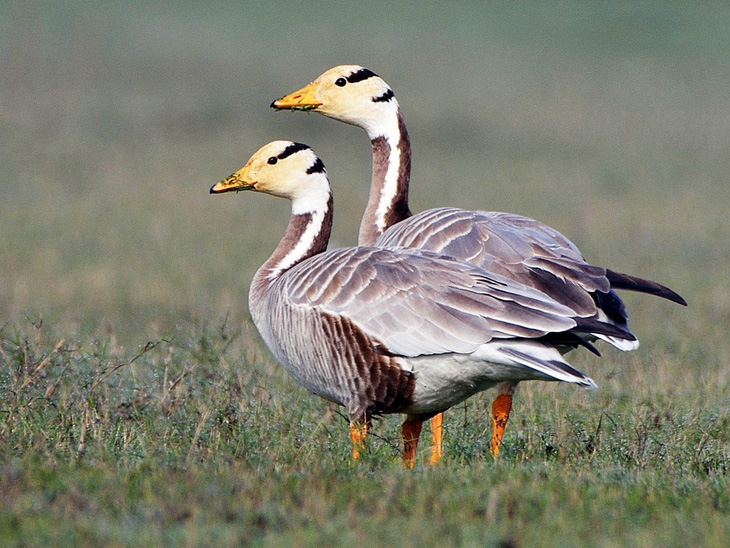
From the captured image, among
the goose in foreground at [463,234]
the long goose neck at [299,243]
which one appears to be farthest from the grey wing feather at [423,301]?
the long goose neck at [299,243]

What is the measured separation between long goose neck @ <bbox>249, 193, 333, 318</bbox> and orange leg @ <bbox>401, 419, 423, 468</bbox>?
1.27 metres

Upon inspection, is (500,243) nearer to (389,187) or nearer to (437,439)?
(437,439)

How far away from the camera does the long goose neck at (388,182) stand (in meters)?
8.05

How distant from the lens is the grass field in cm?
443

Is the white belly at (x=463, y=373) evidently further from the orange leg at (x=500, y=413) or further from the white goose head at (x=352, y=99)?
the white goose head at (x=352, y=99)

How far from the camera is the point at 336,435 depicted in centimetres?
639

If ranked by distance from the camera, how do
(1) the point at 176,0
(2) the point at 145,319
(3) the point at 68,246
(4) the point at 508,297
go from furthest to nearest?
(1) the point at 176,0, (3) the point at 68,246, (2) the point at 145,319, (4) the point at 508,297

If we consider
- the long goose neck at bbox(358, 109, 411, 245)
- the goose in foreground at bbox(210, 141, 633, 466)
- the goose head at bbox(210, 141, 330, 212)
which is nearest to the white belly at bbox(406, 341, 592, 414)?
the goose in foreground at bbox(210, 141, 633, 466)

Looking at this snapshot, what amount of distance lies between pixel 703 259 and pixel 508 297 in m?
A: 10.2

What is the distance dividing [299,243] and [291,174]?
466mm

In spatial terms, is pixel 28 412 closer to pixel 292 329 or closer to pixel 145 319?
pixel 292 329

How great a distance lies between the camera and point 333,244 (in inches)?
583

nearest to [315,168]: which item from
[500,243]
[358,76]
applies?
[358,76]

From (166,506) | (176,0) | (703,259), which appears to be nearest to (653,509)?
(166,506)
